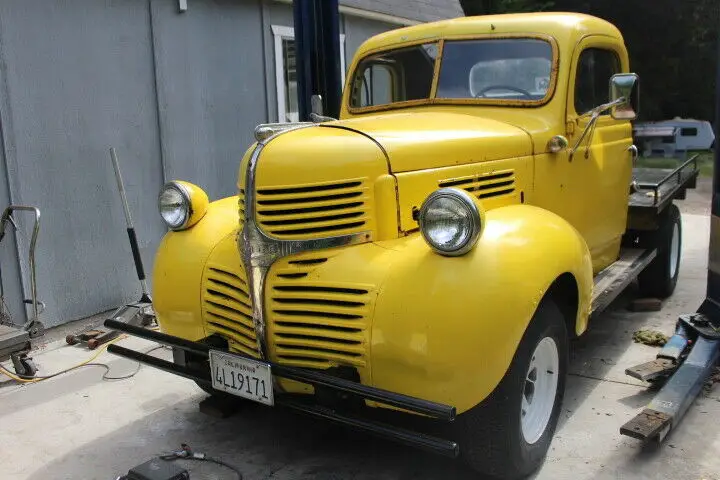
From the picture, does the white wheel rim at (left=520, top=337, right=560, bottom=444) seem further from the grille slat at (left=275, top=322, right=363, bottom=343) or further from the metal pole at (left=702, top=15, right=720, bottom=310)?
the metal pole at (left=702, top=15, right=720, bottom=310)

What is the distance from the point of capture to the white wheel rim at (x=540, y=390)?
3230 millimetres

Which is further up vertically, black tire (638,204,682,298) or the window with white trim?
the window with white trim

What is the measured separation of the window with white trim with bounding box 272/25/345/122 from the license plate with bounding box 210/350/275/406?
5.08 m

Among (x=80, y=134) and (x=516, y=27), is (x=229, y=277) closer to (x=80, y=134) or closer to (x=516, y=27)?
(x=516, y=27)

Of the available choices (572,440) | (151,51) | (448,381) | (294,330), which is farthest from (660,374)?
(151,51)

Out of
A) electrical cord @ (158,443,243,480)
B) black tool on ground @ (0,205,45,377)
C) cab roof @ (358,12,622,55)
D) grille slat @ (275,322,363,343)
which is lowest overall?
electrical cord @ (158,443,243,480)

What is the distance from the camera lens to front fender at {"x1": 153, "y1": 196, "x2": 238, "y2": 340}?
3.49 metres

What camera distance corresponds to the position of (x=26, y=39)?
5.38m

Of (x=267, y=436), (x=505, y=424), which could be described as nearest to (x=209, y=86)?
(x=267, y=436)

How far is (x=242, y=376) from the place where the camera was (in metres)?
3.04

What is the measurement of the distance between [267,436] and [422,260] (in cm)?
159

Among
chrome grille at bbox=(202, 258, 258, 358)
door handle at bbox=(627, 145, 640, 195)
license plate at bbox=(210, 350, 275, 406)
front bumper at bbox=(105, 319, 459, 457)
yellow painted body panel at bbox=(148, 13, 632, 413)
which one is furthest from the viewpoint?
door handle at bbox=(627, 145, 640, 195)

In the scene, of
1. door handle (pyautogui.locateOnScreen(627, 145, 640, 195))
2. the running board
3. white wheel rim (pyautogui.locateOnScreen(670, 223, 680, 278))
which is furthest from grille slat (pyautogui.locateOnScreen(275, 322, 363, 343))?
white wheel rim (pyautogui.locateOnScreen(670, 223, 680, 278))

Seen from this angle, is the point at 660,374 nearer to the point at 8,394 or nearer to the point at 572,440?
the point at 572,440
